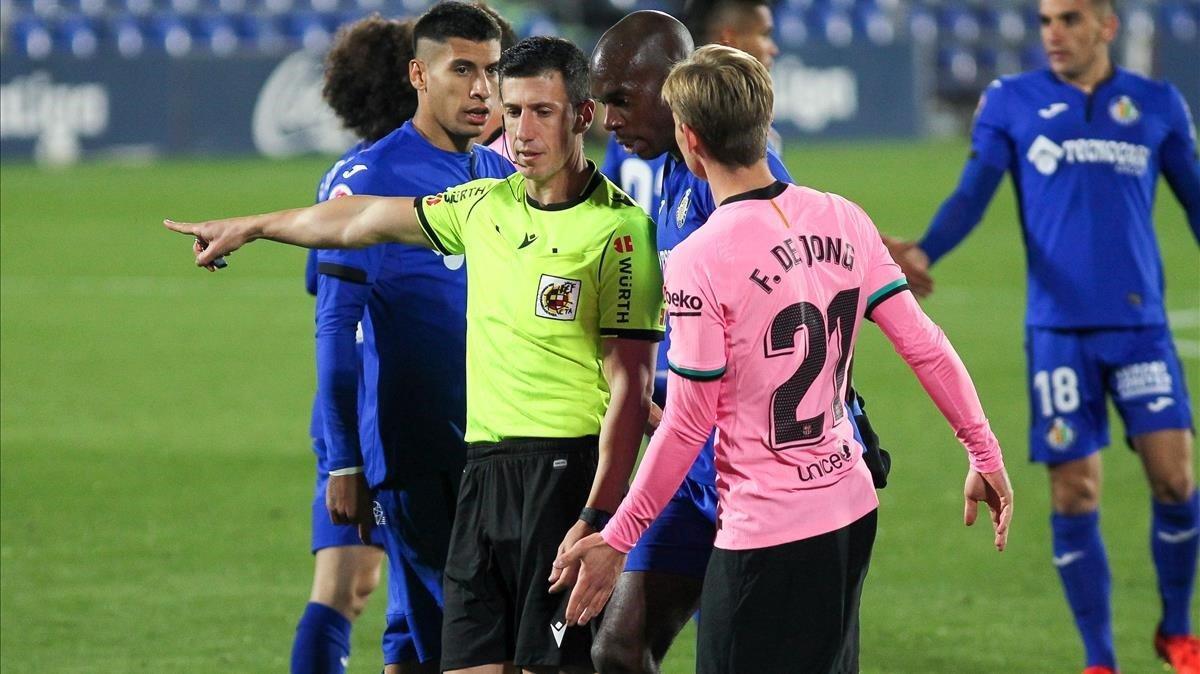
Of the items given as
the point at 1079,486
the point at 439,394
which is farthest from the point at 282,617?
the point at 1079,486

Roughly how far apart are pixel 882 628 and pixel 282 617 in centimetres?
236

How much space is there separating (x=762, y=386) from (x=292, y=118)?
79.7 ft

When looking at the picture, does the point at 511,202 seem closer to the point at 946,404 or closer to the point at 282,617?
the point at 946,404

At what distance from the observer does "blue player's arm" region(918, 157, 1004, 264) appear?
6.74 metres

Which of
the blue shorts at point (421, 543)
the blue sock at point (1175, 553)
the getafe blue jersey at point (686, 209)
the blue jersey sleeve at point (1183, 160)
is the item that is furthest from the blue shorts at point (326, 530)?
the blue jersey sleeve at point (1183, 160)

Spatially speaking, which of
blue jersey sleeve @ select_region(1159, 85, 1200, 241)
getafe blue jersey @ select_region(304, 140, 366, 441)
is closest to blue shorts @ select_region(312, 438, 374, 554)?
getafe blue jersey @ select_region(304, 140, 366, 441)

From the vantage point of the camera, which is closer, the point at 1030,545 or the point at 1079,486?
the point at 1079,486

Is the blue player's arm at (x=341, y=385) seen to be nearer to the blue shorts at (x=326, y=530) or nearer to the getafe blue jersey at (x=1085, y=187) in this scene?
the blue shorts at (x=326, y=530)

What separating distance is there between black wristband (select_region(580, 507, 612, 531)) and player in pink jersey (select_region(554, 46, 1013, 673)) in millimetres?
182

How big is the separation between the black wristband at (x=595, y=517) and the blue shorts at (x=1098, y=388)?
3067 millimetres

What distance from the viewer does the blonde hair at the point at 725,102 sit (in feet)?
12.6

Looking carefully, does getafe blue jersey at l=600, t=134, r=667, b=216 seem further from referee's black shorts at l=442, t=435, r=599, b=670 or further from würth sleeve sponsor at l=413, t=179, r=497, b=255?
referee's black shorts at l=442, t=435, r=599, b=670

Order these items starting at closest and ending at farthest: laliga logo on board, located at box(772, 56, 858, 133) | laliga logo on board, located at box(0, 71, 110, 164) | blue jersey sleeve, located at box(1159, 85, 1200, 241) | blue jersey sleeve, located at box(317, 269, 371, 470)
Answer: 1. blue jersey sleeve, located at box(317, 269, 371, 470)
2. blue jersey sleeve, located at box(1159, 85, 1200, 241)
3. laliga logo on board, located at box(0, 71, 110, 164)
4. laliga logo on board, located at box(772, 56, 858, 133)

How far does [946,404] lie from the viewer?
4.12 metres
